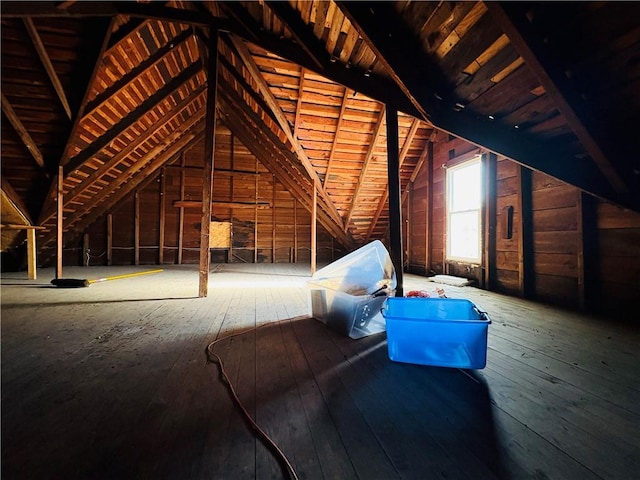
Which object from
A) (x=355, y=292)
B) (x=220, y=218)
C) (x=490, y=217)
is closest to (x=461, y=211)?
(x=490, y=217)

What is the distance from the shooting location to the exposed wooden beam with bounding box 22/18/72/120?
2.96 metres

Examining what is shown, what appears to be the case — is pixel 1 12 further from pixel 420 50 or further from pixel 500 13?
pixel 500 13

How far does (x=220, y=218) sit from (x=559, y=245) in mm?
7656

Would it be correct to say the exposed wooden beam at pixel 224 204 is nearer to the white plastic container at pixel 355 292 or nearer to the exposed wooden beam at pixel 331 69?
the exposed wooden beam at pixel 331 69

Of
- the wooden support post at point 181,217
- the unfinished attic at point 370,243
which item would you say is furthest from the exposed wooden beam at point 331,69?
the wooden support post at point 181,217

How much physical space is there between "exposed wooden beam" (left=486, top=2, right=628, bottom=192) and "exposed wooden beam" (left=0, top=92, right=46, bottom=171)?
218 inches

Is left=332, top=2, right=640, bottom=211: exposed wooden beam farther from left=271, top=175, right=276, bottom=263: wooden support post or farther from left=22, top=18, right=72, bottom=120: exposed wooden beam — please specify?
left=271, top=175, right=276, bottom=263: wooden support post

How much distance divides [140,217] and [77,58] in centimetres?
471

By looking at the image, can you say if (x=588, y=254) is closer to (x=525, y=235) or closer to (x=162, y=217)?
(x=525, y=235)

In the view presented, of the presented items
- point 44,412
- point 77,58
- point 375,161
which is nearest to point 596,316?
point 375,161

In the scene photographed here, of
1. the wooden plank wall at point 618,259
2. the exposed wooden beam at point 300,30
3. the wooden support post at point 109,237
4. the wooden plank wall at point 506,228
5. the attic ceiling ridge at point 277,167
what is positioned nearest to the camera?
the exposed wooden beam at point 300,30

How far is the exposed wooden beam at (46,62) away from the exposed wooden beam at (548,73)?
15.4ft

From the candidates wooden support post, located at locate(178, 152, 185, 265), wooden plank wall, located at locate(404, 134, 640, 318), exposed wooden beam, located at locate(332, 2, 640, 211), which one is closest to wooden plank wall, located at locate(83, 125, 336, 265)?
wooden support post, located at locate(178, 152, 185, 265)

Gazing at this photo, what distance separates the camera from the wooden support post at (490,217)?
3.82 metres
